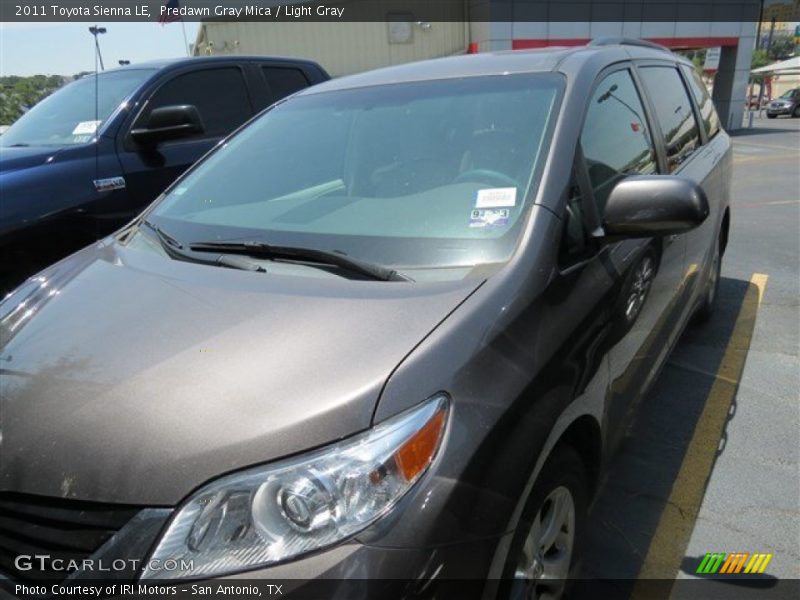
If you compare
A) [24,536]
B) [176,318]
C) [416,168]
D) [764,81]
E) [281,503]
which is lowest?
[764,81]

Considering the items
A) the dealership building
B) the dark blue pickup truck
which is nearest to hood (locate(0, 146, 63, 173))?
the dark blue pickup truck

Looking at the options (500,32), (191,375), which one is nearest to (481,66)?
(191,375)

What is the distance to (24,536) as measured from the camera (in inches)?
55.4

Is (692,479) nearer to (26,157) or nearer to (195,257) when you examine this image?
(195,257)

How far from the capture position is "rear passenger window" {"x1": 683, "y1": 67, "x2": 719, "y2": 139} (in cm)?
399

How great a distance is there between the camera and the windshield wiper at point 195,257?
6.54ft

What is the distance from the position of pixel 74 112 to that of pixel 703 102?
4.40 meters

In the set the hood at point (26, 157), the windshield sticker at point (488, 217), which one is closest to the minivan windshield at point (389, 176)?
the windshield sticker at point (488, 217)

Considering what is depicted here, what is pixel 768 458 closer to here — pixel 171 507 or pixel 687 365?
pixel 687 365

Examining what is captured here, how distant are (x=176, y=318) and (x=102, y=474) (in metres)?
0.49

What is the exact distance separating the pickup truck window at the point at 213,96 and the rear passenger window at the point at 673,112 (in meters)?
3.21

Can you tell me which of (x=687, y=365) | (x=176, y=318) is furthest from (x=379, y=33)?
(x=176, y=318)

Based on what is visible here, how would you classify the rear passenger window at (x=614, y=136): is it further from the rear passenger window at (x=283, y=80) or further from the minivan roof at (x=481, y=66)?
the rear passenger window at (x=283, y=80)

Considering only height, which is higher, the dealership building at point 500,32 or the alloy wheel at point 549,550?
the dealership building at point 500,32
